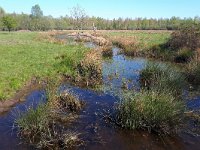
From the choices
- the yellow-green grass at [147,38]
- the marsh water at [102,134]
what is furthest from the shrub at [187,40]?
the marsh water at [102,134]

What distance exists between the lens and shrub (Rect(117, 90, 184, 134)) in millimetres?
11266

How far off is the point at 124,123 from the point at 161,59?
2088 cm

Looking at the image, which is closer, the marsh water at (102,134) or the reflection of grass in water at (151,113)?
the marsh water at (102,134)

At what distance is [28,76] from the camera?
19.4 metres

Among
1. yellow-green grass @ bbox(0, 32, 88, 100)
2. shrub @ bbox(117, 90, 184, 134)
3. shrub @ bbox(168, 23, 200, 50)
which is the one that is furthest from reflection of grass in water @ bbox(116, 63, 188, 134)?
shrub @ bbox(168, 23, 200, 50)

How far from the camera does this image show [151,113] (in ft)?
36.9

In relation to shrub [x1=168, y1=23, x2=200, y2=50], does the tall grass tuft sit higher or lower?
lower

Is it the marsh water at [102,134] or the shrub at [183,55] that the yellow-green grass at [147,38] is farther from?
the marsh water at [102,134]

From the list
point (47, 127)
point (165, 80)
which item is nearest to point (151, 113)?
point (47, 127)

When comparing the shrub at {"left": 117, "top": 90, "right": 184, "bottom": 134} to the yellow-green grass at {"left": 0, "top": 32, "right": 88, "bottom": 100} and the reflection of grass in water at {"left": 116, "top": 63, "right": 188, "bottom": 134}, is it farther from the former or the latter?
the yellow-green grass at {"left": 0, "top": 32, "right": 88, "bottom": 100}

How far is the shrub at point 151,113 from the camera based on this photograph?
11.3 meters

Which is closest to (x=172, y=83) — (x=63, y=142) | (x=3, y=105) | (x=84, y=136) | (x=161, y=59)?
(x=84, y=136)

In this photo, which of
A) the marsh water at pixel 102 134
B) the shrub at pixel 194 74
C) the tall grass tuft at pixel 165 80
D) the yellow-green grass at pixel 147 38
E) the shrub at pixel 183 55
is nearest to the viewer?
the marsh water at pixel 102 134

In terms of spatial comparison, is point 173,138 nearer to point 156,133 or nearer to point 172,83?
point 156,133
